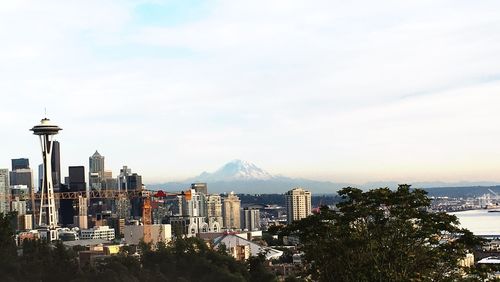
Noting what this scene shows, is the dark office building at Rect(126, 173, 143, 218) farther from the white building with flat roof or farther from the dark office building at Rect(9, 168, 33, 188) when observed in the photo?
the white building with flat roof

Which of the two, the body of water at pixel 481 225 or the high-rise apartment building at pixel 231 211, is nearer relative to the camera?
the body of water at pixel 481 225

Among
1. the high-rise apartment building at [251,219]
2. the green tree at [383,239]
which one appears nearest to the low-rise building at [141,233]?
the high-rise apartment building at [251,219]

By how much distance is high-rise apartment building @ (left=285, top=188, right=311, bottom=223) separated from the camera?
134875 mm

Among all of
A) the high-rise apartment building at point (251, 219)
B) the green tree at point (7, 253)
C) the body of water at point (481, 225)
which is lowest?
the body of water at point (481, 225)

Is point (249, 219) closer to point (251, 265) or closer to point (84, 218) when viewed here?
point (84, 218)

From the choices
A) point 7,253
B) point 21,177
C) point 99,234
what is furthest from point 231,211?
point 7,253

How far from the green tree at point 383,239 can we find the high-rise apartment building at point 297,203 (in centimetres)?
11750

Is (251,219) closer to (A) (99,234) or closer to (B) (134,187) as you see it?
(B) (134,187)

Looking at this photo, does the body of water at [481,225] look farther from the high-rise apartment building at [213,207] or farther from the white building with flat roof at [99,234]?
the white building with flat roof at [99,234]

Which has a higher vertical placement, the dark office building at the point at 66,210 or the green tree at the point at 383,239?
the green tree at the point at 383,239

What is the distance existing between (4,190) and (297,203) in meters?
47.6

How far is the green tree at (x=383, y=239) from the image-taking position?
45.9 ft

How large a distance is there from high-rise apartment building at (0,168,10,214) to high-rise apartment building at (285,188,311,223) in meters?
45.0

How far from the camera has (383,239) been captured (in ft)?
48.3
